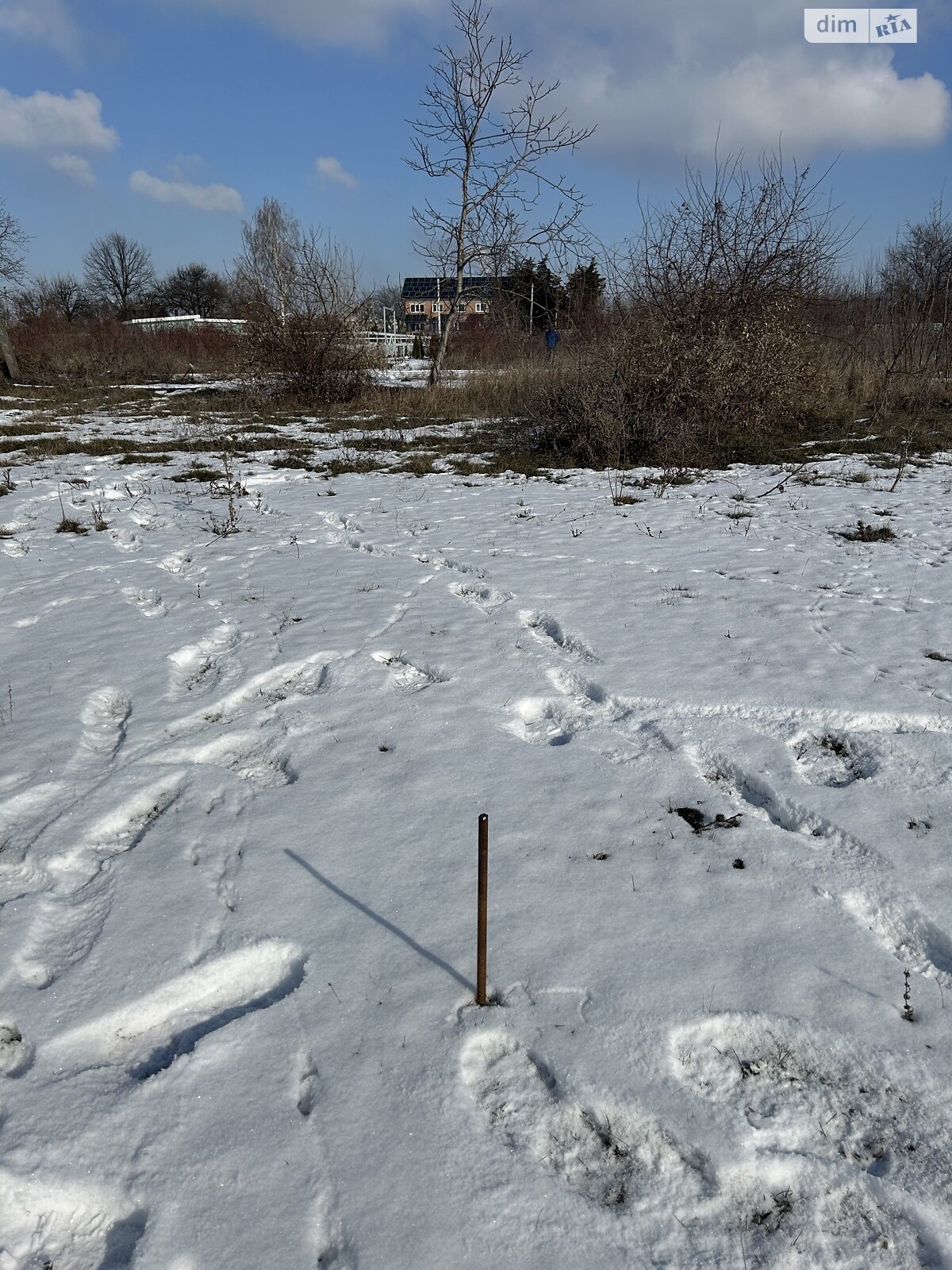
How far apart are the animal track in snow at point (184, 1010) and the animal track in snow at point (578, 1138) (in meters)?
0.59

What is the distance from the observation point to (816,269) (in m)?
11.3

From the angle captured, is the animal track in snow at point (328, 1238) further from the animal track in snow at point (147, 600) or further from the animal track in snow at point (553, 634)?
the animal track in snow at point (147, 600)

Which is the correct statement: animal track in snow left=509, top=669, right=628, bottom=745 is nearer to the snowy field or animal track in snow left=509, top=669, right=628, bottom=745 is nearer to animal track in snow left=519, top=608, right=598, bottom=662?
the snowy field

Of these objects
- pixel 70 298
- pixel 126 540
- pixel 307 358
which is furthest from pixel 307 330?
pixel 70 298

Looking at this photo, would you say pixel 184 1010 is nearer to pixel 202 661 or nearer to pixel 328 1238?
pixel 328 1238

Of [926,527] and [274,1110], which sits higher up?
[926,527]

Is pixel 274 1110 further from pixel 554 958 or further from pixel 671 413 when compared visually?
pixel 671 413

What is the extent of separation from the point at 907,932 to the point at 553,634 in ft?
7.80

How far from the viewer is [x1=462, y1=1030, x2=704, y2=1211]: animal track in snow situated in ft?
5.02

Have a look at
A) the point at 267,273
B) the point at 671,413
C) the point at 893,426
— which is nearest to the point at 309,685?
the point at 671,413

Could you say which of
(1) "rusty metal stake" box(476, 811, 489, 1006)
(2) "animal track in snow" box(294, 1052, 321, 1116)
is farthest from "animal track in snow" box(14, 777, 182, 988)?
(1) "rusty metal stake" box(476, 811, 489, 1006)

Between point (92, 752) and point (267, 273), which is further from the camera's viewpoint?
point (267, 273)

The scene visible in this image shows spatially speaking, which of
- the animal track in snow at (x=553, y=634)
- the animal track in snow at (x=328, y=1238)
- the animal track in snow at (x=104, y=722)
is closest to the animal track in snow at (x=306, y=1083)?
the animal track in snow at (x=328, y=1238)

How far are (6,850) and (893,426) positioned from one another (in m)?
12.2
